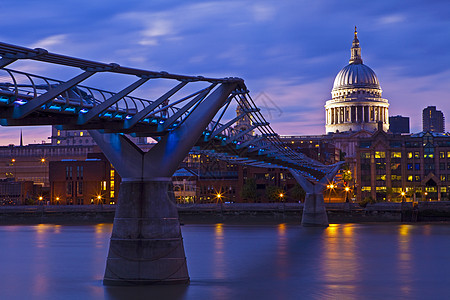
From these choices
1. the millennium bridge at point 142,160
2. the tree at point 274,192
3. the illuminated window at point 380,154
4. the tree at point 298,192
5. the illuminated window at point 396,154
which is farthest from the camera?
the illuminated window at point 380,154

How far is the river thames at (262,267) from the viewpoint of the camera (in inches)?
1560

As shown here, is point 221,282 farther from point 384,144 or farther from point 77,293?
point 384,144

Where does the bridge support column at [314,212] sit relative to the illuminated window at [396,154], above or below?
below

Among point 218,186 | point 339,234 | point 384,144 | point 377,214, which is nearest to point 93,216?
point 218,186

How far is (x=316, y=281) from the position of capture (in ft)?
148

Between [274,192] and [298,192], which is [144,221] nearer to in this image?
[274,192]

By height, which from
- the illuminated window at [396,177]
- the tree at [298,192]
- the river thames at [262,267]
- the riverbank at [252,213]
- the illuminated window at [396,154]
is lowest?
the river thames at [262,267]

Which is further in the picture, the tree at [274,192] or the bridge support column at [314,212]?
the tree at [274,192]

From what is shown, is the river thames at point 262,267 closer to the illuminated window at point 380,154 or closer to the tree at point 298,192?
the tree at point 298,192

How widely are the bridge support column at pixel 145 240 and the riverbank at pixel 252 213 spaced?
8315 centimetres

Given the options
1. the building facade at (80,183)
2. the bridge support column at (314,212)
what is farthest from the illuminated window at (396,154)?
the bridge support column at (314,212)

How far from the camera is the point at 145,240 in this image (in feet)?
121

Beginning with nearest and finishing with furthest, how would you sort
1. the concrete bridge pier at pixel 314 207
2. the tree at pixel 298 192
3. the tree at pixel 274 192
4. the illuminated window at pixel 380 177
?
the concrete bridge pier at pixel 314 207 → the tree at pixel 298 192 → the tree at pixel 274 192 → the illuminated window at pixel 380 177

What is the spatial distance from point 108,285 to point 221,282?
779cm
